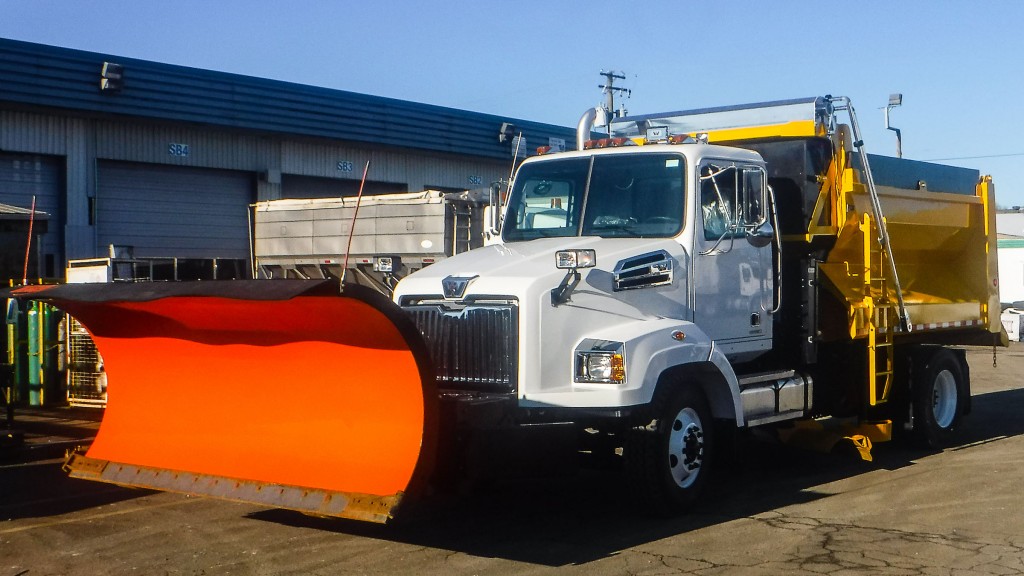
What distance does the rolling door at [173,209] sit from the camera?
76.9 feet

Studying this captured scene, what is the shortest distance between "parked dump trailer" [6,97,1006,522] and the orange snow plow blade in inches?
0.7

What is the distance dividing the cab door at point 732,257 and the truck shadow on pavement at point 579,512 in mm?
1018

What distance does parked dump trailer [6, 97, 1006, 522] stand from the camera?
7148 mm

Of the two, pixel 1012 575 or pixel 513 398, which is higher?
pixel 513 398

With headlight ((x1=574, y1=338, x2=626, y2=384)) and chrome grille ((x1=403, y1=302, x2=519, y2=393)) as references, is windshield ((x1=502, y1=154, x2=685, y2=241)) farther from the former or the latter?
chrome grille ((x1=403, y1=302, x2=519, y2=393))

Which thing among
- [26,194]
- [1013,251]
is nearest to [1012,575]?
[26,194]

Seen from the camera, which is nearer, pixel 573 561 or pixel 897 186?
pixel 573 561

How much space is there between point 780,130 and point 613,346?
157 inches

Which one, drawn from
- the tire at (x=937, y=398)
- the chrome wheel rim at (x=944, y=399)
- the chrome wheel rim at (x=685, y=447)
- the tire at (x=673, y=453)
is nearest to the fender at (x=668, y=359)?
the tire at (x=673, y=453)

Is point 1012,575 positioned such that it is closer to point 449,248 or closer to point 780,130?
point 780,130

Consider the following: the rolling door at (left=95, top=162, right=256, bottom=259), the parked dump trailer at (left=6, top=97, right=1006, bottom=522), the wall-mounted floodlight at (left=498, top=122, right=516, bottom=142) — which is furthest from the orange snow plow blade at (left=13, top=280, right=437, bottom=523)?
the wall-mounted floodlight at (left=498, top=122, right=516, bottom=142)

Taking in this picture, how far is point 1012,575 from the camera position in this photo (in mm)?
6641

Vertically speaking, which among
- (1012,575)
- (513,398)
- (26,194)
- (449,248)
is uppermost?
(26,194)

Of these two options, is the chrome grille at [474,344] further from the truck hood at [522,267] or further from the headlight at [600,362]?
the headlight at [600,362]
